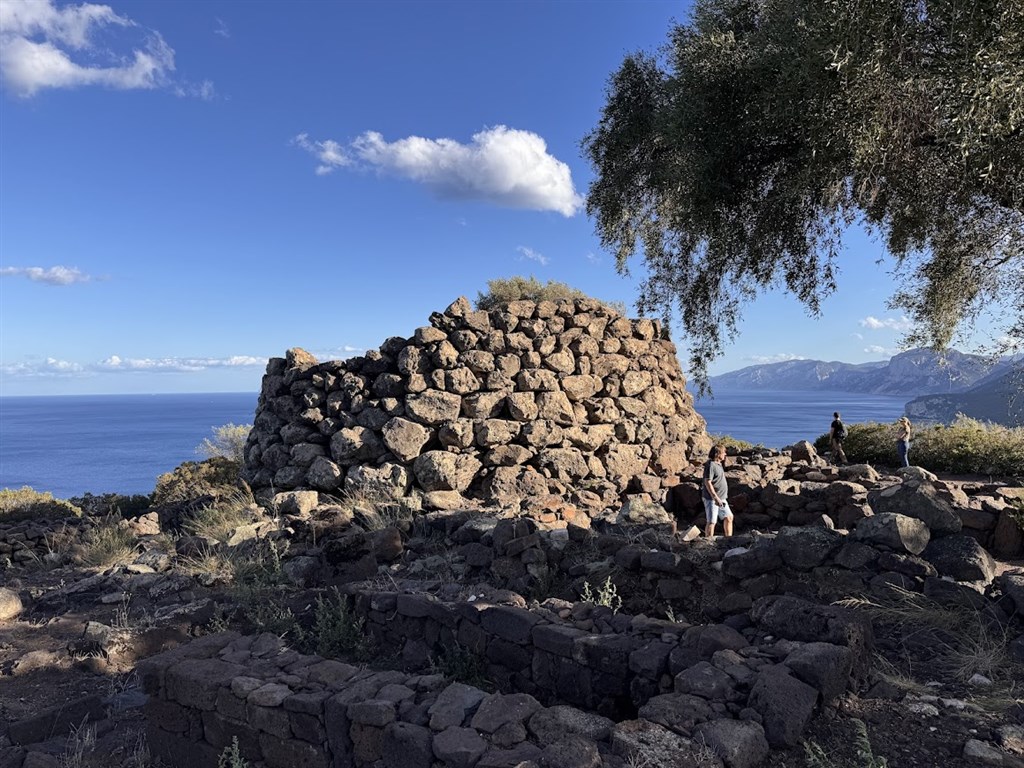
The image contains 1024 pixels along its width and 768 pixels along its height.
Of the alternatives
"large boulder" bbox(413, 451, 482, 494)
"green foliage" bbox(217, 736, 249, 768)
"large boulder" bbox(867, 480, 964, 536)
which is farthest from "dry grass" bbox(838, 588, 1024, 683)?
"large boulder" bbox(413, 451, 482, 494)

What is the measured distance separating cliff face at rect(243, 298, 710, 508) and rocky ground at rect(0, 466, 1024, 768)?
267cm

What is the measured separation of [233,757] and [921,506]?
639 centimetres

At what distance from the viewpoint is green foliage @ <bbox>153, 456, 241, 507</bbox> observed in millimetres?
14180

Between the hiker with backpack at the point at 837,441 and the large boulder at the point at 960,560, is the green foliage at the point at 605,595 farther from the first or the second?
the hiker with backpack at the point at 837,441

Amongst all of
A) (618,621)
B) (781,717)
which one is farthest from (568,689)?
(781,717)

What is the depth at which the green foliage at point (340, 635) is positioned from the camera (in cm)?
632

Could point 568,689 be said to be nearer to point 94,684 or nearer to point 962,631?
point 962,631

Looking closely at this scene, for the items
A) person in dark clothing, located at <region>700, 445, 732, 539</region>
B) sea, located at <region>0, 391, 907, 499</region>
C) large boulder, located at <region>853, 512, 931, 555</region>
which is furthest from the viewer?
sea, located at <region>0, 391, 907, 499</region>

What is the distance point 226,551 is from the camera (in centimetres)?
943

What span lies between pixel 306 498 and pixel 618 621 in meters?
7.08

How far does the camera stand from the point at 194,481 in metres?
15.1

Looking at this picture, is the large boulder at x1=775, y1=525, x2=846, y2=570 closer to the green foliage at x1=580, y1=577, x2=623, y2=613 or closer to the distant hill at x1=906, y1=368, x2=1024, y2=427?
the green foliage at x1=580, y1=577, x2=623, y2=613

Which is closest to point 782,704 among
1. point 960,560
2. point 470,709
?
point 470,709

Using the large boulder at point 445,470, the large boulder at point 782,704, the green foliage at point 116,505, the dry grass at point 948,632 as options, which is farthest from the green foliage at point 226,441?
the large boulder at point 782,704
